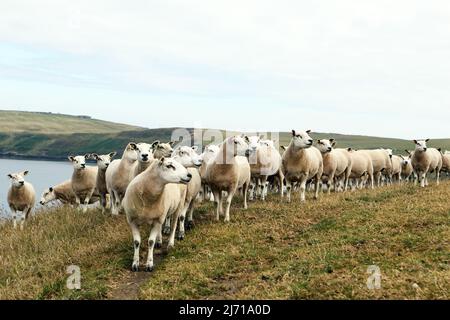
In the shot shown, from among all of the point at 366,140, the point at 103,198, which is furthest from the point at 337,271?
the point at 366,140

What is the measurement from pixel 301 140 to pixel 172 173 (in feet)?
28.4

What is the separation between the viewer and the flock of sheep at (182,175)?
10.5m

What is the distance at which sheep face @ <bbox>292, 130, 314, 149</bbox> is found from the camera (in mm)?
17633

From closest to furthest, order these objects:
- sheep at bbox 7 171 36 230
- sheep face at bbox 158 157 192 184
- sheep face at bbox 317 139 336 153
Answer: sheep face at bbox 158 157 192 184, sheep at bbox 7 171 36 230, sheep face at bbox 317 139 336 153

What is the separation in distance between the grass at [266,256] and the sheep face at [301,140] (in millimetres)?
2941

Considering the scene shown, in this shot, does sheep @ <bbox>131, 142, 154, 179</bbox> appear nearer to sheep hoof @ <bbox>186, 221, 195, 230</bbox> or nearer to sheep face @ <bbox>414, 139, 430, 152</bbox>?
sheep hoof @ <bbox>186, 221, 195, 230</bbox>

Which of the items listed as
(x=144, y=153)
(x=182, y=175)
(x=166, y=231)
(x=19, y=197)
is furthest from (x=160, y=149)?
(x=19, y=197)

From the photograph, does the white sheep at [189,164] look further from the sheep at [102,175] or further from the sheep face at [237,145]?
the sheep at [102,175]

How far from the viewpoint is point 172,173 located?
404 inches

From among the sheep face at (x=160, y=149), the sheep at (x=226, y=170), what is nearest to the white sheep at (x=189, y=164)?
the sheep at (x=226, y=170)

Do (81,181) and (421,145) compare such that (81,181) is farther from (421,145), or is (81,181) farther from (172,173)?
(421,145)

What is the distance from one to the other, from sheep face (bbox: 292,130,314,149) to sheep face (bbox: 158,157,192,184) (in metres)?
8.24

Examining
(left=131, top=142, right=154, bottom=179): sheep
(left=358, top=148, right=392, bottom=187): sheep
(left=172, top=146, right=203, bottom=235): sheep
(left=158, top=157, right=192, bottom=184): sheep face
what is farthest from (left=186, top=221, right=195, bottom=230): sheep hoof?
(left=358, top=148, right=392, bottom=187): sheep

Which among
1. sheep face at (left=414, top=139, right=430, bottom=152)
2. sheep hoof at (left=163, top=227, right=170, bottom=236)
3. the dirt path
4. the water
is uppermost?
sheep face at (left=414, top=139, right=430, bottom=152)
